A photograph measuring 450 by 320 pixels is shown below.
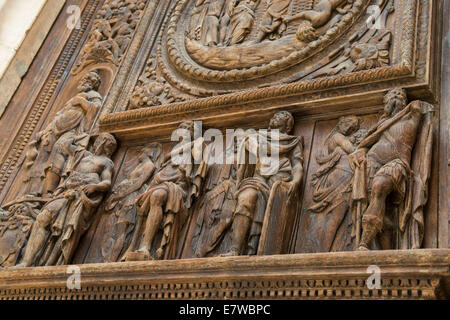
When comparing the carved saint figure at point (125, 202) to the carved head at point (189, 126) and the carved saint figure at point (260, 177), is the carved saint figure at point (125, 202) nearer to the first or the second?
the carved head at point (189, 126)

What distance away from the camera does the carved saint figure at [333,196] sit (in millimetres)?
4555

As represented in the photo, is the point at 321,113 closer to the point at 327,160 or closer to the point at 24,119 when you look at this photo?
the point at 327,160

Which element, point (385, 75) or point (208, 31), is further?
point (208, 31)

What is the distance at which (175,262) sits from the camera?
457cm

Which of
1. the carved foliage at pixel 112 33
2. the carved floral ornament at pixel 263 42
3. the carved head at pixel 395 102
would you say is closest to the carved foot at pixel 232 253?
the carved head at pixel 395 102

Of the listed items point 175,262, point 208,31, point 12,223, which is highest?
point 208,31

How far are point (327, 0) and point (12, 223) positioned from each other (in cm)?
417

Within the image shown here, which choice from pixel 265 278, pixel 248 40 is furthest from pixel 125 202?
pixel 248 40

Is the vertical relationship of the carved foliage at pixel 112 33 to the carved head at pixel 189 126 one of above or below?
above

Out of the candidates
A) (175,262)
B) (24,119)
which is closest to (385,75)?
(175,262)

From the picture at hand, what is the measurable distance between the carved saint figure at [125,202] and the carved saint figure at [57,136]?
92cm

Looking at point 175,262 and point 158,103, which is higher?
point 158,103

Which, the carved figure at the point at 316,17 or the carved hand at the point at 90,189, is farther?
the carved figure at the point at 316,17
